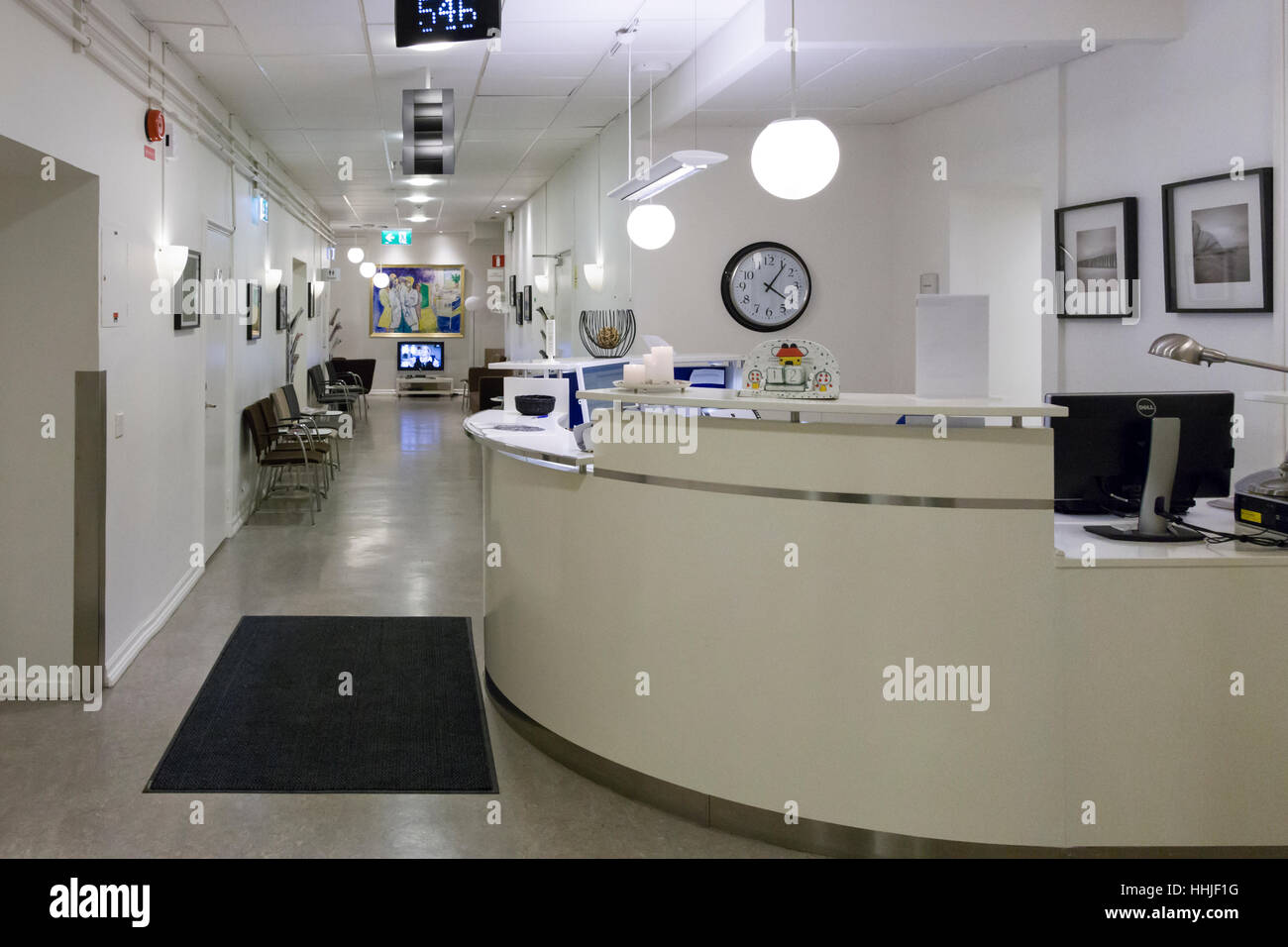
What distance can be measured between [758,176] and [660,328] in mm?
4269

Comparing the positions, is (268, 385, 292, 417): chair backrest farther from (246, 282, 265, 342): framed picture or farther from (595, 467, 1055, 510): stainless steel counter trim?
(595, 467, 1055, 510): stainless steel counter trim

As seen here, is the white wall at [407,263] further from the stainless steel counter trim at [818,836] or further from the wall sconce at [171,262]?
the stainless steel counter trim at [818,836]

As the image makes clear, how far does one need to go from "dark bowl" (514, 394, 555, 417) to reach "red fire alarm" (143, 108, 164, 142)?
2.32 meters

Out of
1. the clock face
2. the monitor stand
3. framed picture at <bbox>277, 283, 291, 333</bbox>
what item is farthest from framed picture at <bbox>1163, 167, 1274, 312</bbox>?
framed picture at <bbox>277, 283, 291, 333</bbox>

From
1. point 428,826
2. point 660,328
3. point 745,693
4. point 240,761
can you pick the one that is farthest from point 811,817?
point 660,328

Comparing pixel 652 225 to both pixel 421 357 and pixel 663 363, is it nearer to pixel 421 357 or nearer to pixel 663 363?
pixel 663 363

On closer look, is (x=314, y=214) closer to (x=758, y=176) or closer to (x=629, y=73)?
(x=629, y=73)

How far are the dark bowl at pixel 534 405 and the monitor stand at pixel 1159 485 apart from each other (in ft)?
10.1

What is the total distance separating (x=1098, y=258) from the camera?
5898 millimetres

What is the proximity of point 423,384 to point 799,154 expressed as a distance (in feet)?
62.9

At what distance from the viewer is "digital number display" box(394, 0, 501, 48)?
446 cm

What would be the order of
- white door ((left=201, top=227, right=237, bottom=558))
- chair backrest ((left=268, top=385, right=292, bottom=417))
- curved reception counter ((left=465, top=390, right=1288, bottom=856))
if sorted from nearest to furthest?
curved reception counter ((left=465, top=390, right=1288, bottom=856))
white door ((left=201, top=227, right=237, bottom=558))
chair backrest ((left=268, top=385, right=292, bottom=417))

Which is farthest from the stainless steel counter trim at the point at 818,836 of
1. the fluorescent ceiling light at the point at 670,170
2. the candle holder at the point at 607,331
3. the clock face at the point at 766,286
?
the clock face at the point at 766,286

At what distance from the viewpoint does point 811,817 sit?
318 centimetres
